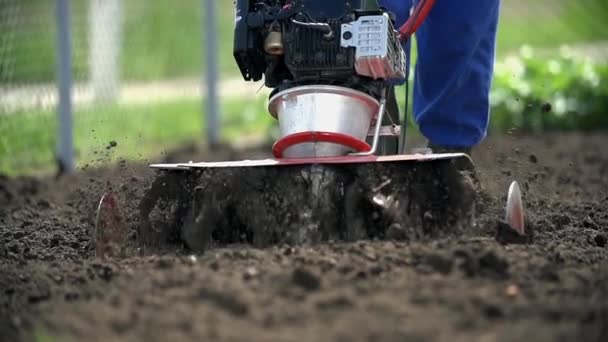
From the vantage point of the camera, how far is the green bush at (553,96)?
818cm

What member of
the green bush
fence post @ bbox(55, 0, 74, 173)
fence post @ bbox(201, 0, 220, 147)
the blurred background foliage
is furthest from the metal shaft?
fence post @ bbox(201, 0, 220, 147)

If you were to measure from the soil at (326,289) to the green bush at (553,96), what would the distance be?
14.3ft

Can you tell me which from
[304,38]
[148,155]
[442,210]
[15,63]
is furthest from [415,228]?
[148,155]

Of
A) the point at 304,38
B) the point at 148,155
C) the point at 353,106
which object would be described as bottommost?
the point at 148,155

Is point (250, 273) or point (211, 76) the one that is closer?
point (250, 273)

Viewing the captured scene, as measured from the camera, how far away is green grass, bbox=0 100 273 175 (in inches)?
261

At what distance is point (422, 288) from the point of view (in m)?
2.65

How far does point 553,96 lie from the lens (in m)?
8.27

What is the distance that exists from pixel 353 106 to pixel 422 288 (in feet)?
3.81

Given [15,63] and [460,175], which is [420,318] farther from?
[15,63]

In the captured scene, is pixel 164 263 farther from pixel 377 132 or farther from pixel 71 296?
pixel 377 132

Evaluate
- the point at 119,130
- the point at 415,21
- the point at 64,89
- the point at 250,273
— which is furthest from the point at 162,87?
the point at 250,273

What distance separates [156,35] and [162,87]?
0.44 metres

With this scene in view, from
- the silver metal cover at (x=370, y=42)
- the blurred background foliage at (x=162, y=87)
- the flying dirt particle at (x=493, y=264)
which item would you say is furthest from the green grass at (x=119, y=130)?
the flying dirt particle at (x=493, y=264)
